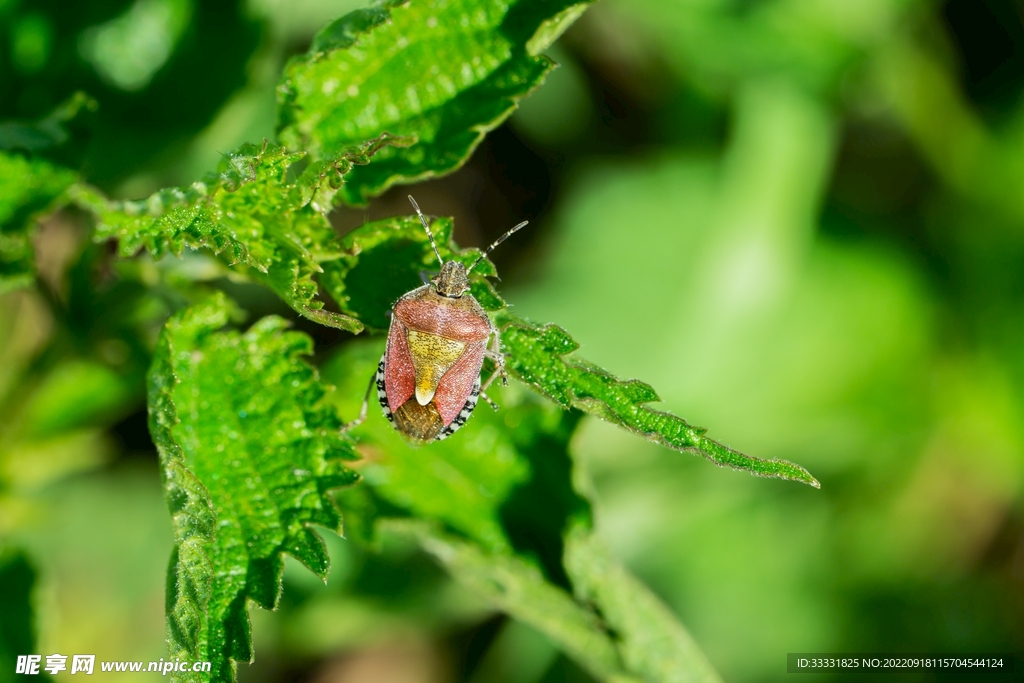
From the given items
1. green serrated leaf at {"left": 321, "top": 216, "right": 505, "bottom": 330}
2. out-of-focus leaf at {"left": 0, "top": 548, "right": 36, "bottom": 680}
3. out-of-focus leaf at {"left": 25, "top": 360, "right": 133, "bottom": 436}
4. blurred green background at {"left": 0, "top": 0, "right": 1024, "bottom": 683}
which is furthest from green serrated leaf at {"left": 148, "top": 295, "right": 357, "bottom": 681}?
blurred green background at {"left": 0, "top": 0, "right": 1024, "bottom": 683}

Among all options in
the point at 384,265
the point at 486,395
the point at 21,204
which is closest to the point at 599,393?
the point at 384,265

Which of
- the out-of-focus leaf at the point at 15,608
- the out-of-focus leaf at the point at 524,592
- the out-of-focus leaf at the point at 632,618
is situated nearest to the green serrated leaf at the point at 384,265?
the out-of-focus leaf at the point at 524,592

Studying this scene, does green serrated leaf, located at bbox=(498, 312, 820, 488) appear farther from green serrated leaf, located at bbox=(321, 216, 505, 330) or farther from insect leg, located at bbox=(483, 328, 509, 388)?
green serrated leaf, located at bbox=(321, 216, 505, 330)

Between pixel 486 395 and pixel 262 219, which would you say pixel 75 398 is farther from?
pixel 486 395

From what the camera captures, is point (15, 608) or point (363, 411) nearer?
point (363, 411)

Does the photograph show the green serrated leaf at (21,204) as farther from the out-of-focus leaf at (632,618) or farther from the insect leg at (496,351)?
the out-of-focus leaf at (632,618)

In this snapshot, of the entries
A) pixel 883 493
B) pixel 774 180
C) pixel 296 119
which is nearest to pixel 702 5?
pixel 774 180
